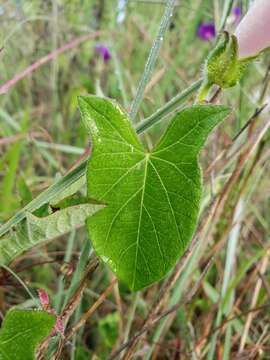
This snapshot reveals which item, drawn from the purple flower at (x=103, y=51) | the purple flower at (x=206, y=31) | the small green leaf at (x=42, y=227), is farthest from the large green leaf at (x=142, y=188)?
the purple flower at (x=206, y=31)

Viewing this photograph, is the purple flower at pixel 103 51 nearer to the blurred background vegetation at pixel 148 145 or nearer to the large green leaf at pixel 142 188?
the blurred background vegetation at pixel 148 145

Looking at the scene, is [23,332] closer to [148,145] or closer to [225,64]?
[225,64]

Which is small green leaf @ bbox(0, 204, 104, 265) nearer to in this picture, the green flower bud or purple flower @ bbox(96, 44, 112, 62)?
the green flower bud

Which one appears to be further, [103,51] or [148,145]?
[103,51]

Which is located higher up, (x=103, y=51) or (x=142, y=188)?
(x=103, y=51)

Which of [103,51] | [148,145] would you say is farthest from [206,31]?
[148,145]

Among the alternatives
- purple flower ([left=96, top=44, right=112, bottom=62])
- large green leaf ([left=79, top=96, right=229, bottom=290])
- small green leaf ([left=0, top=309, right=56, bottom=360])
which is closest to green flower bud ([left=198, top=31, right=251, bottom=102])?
large green leaf ([left=79, top=96, right=229, bottom=290])

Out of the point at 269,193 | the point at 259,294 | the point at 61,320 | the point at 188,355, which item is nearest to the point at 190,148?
the point at 61,320

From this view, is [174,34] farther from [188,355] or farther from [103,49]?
[188,355]
